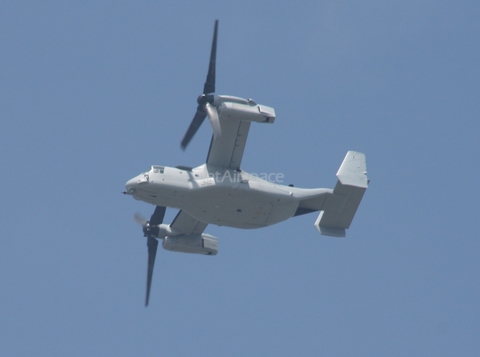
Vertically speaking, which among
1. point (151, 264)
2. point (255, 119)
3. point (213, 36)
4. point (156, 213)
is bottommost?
point (151, 264)

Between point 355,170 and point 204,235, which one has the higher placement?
point 355,170

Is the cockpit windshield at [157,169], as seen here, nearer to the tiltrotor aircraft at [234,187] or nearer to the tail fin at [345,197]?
the tiltrotor aircraft at [234,187]

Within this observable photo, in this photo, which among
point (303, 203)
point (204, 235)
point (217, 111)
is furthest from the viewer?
point (204, 235)

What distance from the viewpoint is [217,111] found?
3275 centimetres

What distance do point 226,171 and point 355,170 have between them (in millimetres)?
5708

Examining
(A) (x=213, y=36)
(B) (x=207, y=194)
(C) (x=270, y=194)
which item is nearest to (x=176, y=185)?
(B) (x=207, y=194)

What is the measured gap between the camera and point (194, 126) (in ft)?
112

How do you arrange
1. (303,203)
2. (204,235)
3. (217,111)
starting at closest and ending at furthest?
1. (217,111)
2. (303,203)
3. (204,235)

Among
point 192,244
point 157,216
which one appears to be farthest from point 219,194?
point 157,216

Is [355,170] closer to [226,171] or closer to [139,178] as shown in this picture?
[226,171]

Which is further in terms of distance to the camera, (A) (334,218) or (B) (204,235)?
(B) (204,235)

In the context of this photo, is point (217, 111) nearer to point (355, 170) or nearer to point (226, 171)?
point (226, 171)

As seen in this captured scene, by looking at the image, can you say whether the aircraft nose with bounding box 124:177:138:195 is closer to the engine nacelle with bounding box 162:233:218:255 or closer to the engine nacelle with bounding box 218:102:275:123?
the engine nacelle with bounding box 218:102:275:123

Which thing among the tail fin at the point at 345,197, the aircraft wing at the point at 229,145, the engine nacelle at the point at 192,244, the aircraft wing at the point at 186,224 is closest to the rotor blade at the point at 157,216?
the aircraft wing at the point at 186,224
